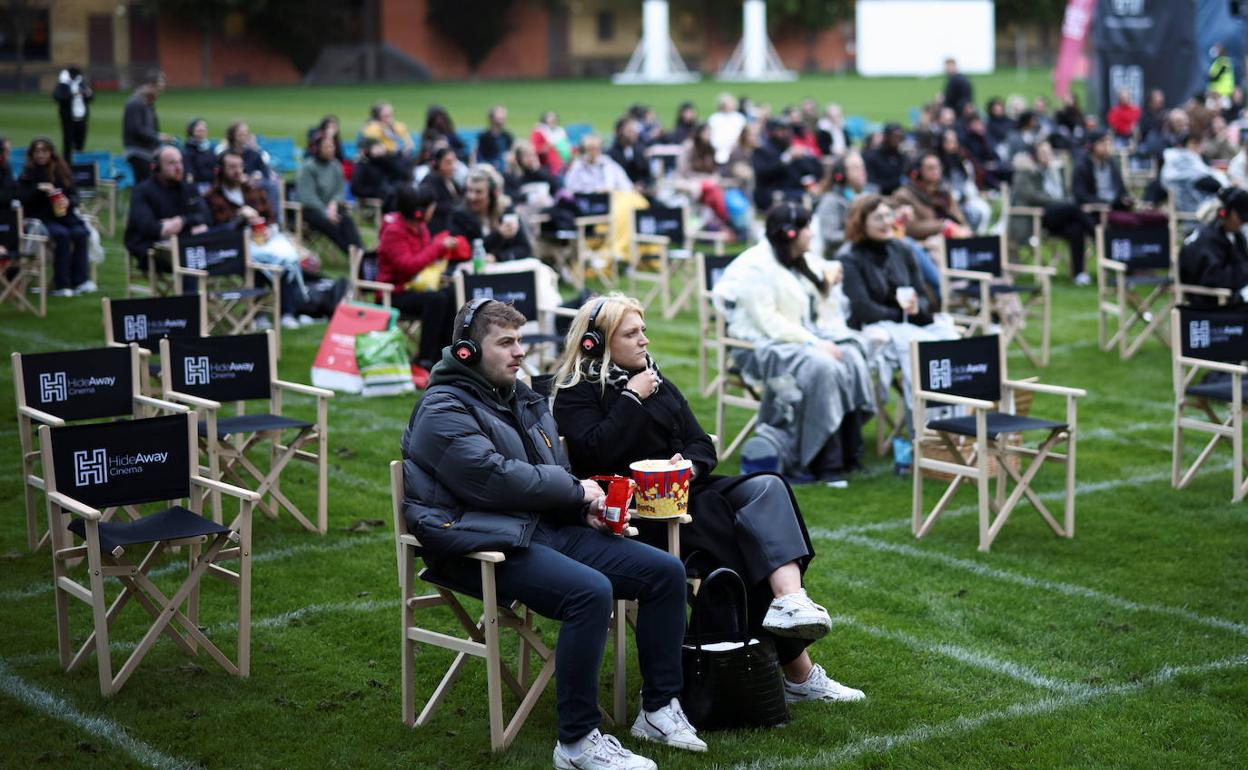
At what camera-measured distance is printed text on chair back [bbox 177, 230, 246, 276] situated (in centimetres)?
1188

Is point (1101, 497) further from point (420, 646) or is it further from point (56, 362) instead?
point (56, 362)

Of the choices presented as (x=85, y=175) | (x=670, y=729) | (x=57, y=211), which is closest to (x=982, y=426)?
(x=670, y=729)

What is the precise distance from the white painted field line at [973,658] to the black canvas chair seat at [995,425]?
4.63 feet

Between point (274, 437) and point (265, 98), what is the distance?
4277cm

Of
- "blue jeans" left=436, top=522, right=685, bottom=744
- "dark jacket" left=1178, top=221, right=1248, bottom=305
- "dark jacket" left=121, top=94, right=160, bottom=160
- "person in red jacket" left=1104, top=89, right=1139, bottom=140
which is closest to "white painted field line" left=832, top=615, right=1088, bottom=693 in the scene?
"blue jeans" left=436, top=522, right=685, bottom=744

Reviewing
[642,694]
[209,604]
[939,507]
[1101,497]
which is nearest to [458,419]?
[642,694]

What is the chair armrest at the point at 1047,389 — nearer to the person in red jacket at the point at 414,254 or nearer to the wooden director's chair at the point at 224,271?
the person in red jacket at the point at 414,254

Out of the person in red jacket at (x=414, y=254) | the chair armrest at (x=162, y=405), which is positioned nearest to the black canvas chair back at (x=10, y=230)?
the person in red jacket at (x=414, y=254)

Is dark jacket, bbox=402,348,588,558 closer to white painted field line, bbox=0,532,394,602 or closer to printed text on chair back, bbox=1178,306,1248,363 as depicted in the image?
white painted field line, bbox=0,532,394,602

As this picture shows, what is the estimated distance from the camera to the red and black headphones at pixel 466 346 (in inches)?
199

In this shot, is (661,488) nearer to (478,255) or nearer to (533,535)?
(533,535)

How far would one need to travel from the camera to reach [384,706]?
5465mm

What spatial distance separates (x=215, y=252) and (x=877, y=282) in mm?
5348

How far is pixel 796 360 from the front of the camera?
864cm
